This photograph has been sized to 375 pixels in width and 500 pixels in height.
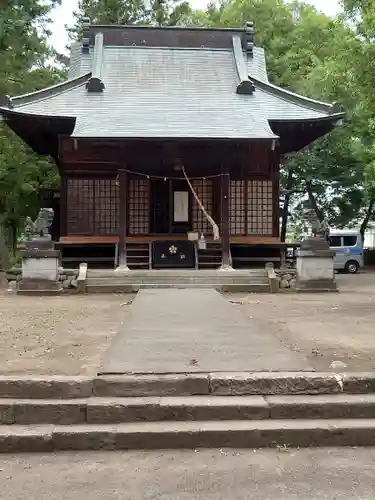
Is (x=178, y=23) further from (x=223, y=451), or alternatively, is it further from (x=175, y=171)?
(x=223, y=451)

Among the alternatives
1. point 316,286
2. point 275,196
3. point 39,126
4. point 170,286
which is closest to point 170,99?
point 39,126

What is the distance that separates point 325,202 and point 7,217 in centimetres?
1733

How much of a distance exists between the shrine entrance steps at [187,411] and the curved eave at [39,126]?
39.2 ft

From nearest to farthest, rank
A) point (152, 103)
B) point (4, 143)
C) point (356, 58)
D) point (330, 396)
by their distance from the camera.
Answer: point (330, 396) < point (356, 58) < point (152, 103) < point (4, 143)

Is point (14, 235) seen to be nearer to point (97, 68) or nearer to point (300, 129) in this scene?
point (97, 68)

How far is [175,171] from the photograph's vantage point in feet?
54.6

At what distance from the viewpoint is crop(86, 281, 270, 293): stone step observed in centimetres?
1373

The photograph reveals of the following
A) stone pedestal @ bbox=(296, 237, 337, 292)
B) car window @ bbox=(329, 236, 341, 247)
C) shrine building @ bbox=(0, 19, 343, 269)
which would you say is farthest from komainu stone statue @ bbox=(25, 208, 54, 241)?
car window @ bbox=(329, 236, 341, 247)

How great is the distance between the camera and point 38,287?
13.9 meters

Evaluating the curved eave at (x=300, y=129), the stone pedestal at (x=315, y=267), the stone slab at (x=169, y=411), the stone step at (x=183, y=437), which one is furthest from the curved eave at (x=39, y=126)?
the stone step at (x=183, y=437)

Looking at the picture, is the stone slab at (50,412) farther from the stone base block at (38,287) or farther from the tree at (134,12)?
the tree at (134,12)

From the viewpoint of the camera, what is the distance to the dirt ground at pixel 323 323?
5.72 metres

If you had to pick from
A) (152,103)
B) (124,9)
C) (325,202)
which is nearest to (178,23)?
(124,9)

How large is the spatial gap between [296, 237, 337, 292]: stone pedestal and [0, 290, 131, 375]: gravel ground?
4859 millimetres
